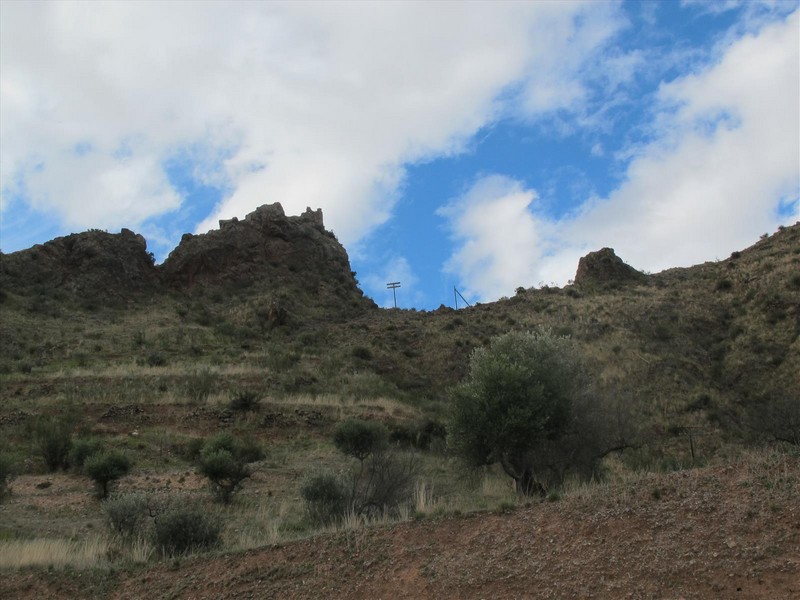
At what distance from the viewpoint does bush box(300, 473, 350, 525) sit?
44.9ft

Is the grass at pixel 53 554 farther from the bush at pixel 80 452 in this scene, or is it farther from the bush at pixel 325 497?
the bush at pixel 80 452

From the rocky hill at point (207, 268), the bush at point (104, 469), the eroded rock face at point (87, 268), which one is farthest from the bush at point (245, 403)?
the eroded rock face at point (87, 268)

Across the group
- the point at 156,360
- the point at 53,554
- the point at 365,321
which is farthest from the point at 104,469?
the point at 365,321

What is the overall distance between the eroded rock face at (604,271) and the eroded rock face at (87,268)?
98.0ft

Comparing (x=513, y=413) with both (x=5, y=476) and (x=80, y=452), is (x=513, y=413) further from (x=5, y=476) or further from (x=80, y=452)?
(x=80, y=452)

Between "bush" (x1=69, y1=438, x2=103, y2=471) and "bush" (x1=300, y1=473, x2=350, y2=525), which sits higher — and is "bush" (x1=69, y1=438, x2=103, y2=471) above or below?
above

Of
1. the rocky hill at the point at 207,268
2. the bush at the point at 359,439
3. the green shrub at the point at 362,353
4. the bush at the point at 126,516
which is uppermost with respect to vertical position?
the rocky hill at the point at 207,268

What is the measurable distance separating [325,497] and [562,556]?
6.04 meters

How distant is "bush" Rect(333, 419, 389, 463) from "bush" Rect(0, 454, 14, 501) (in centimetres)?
873

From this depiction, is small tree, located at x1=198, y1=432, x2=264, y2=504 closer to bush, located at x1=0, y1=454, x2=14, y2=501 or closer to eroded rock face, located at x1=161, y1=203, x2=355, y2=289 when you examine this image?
bush, located at x1=0, y1=454, x2=14, y2=501

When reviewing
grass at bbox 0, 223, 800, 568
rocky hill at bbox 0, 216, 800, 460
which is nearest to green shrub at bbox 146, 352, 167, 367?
rocky hill at bbox 0, 216, 800, 460

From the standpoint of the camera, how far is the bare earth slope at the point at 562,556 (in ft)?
26.7

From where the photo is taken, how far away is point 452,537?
34.5ft

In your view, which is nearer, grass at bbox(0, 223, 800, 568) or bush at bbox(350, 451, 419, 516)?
bush at bbox(350, 451, 419, 516)
